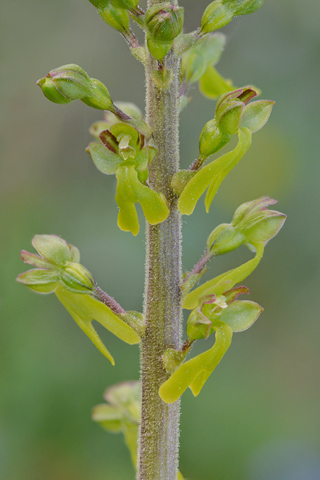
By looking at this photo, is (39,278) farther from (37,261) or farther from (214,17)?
(214,17)

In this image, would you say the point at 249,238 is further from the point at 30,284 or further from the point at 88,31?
the point at 88,31

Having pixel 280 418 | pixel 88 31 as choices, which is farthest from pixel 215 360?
pixel 88 31

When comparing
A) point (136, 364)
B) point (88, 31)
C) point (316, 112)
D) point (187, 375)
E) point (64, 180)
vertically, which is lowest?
point (187, 375)

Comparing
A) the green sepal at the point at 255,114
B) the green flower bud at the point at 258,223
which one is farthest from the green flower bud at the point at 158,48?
the green flower bud at the point at 258,223

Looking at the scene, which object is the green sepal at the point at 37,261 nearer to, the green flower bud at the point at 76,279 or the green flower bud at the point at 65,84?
the green flower bud at the point at 76,279

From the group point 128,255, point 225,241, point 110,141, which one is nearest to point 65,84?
point 110,141

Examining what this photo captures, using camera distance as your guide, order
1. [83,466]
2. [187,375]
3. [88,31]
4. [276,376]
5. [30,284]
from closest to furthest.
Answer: [187,375] < [30,284] < [83,466] < [276,376] < [88,31]
